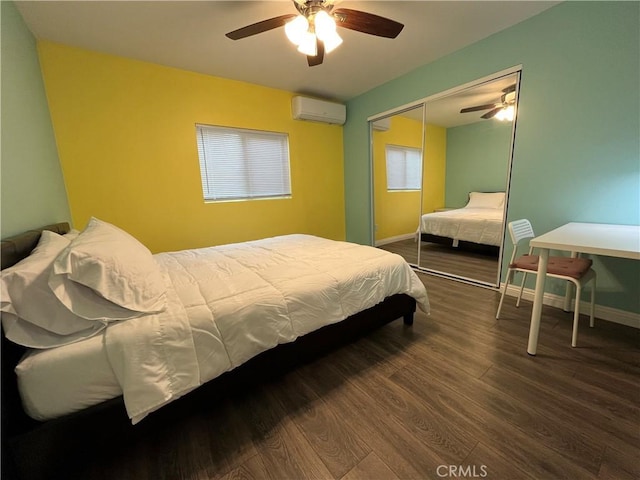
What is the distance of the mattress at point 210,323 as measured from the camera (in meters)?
0.90

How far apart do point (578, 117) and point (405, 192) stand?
1943 millimetres

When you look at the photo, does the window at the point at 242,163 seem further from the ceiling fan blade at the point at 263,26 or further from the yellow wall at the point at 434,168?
the yellow wall at the point at 434,168

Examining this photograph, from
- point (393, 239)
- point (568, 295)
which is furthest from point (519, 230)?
point (393, 239)

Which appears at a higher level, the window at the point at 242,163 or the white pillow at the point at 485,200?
the window at the point at 242,163

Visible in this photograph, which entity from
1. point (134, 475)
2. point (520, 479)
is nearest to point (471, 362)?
point (520, 479)

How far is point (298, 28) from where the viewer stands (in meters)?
1.64

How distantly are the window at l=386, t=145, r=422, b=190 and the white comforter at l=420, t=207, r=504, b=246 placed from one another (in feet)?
1.78

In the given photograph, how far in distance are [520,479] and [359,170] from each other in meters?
3.65

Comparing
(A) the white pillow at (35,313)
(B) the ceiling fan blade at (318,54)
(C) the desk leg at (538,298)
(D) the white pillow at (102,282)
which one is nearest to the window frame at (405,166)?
(B) the ceiling fan blade at (318,54)

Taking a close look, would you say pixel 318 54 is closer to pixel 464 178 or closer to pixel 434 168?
pixel 434 168

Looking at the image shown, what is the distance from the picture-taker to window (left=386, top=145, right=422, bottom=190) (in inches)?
134

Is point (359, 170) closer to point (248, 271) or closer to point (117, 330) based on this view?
point (248, 271)

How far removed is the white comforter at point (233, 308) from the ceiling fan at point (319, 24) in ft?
4.99

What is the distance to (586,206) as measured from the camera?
6.66ft
